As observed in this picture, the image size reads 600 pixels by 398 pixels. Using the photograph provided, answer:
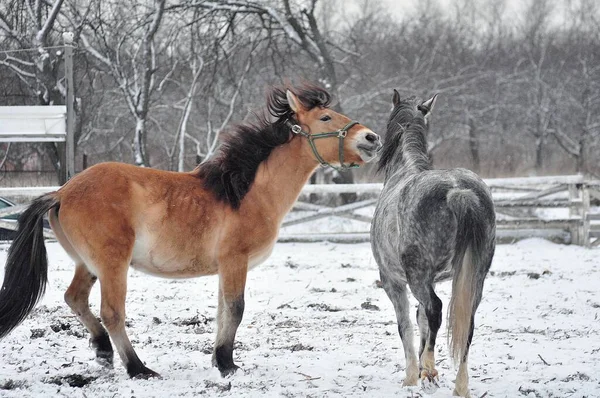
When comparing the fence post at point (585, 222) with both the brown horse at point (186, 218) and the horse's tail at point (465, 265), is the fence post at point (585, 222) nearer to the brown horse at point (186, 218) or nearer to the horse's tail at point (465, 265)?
the brown horse at point (186, 218)

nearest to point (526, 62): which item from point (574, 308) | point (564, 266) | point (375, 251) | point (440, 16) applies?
point (440, 16)

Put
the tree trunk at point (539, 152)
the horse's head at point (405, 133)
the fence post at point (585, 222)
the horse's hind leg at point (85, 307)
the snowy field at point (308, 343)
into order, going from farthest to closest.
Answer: the tree trunk at point (539, 152) → the fence post at point (585, 222) → the horse's head at point (405, 133) → the horse's hind leg at point (85, 307) → the snowy field at point (308, 343)

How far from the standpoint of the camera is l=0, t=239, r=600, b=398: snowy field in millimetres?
4320

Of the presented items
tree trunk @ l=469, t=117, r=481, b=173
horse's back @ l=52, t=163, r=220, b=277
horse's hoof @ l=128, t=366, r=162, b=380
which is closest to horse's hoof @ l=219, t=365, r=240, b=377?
horse's hoof @ l=128, t=366, r=162, b=380

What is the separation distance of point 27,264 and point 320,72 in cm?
1435

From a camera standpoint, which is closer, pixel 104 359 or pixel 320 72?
pixel 104 359

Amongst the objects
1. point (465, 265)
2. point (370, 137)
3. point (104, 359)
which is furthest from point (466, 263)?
point (104, 359)

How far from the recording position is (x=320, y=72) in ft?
59.8

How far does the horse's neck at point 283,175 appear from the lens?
511cm

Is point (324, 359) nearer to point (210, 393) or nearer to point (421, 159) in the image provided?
point (210, 393)

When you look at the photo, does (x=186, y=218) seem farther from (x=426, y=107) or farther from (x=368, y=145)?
(x=426, y=107)

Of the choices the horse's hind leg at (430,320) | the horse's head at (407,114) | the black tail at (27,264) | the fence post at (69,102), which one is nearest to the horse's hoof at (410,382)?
the horse's hind leg at (430,320)

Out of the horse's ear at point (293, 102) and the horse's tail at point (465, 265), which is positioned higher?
the horse's ear at point (293, 102)

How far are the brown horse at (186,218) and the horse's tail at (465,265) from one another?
129 cm
